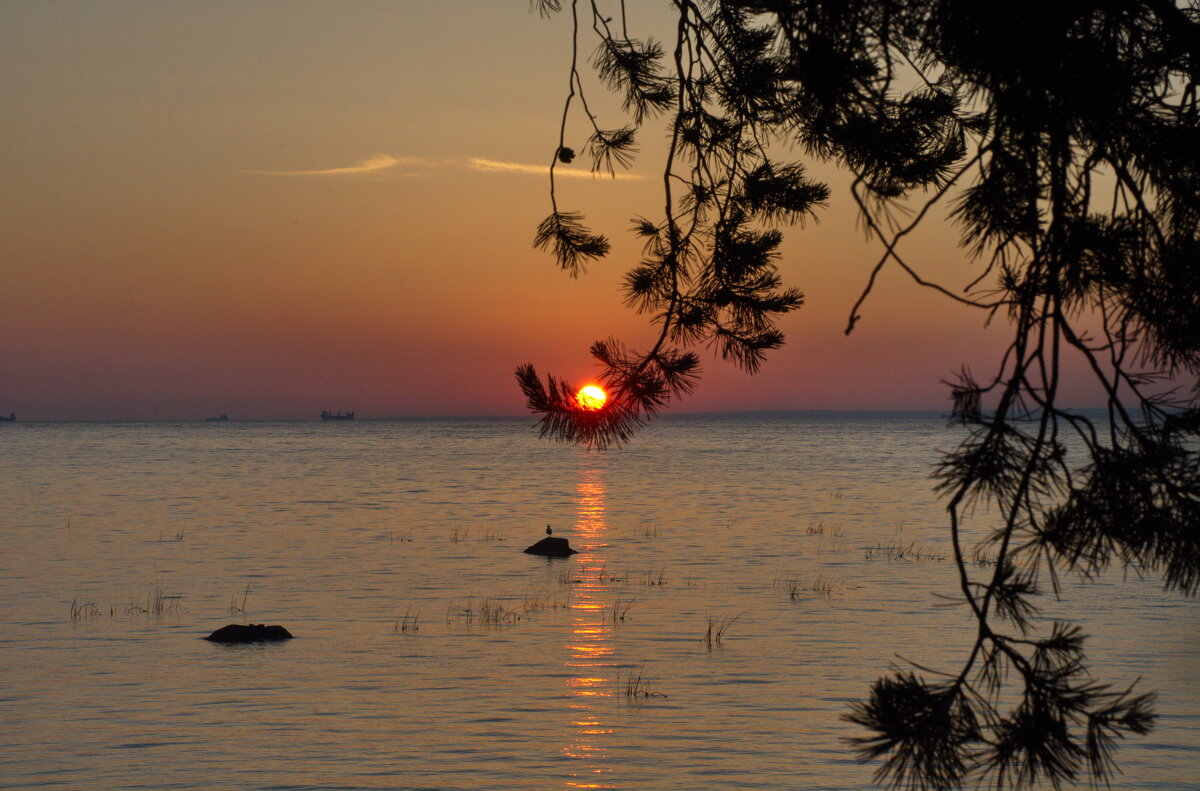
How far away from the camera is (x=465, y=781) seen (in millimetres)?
12039

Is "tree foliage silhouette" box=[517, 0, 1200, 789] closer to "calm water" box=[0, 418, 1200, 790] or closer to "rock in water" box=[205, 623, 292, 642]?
"calm water" box=[0, 418, 1200, 790]

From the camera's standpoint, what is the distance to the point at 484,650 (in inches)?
723

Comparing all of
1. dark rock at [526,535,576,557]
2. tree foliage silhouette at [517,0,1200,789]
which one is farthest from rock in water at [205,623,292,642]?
tree foliage silhouette at [517,0,1200,789]

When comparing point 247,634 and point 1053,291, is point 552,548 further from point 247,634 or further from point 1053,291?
point 1053,291

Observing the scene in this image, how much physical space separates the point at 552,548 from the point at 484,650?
12654 mm

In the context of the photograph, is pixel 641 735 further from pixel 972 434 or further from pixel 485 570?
pixel 485 570

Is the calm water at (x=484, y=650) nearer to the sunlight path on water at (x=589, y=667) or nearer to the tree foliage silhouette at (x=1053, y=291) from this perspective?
the sunlight path on water at (x=589, y=667)

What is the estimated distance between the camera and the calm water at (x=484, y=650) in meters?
12.7

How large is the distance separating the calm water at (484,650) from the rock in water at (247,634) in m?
0.35

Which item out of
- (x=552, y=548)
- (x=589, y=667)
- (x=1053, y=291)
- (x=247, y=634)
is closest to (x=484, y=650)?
(x=589, y=667)

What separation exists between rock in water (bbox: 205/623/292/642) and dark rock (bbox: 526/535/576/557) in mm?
12222

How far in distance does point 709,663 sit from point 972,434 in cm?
1427

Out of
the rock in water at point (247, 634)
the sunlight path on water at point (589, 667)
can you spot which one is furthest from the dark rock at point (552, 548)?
the rock in water at point (247, 634)

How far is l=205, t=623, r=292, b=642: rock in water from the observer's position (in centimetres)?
1873
